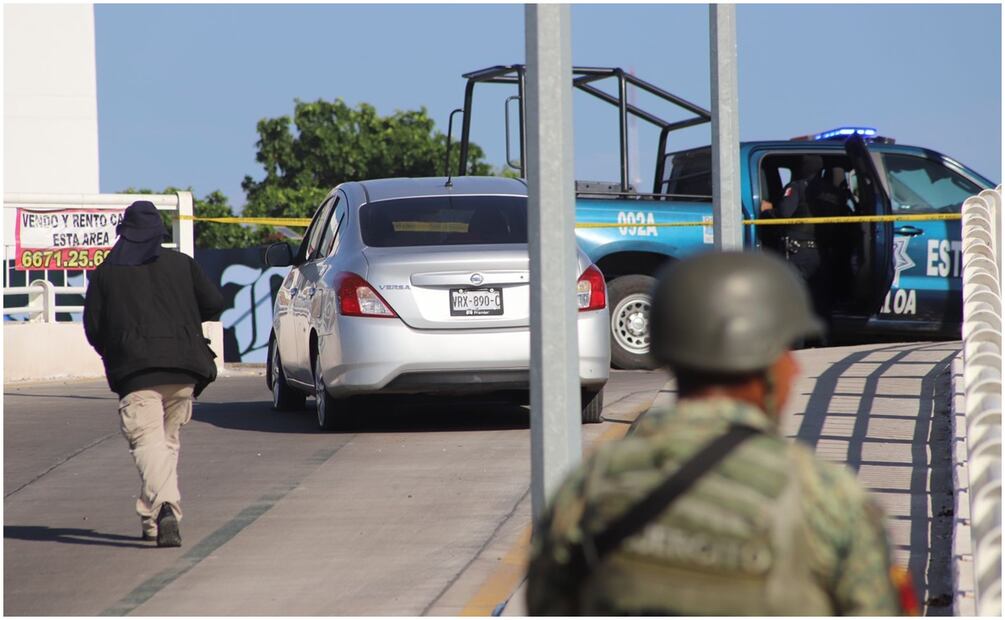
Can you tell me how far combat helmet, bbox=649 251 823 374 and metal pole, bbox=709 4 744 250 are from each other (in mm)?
6002

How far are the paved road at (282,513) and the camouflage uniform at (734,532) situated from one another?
3.77m

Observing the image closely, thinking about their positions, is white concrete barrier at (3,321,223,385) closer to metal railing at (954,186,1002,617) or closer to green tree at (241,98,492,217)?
metal railing at (954,186,1002,617)

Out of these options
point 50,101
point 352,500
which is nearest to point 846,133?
→ point 352,500

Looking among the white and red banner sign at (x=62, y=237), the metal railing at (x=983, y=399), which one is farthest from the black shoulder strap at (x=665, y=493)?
the white and red banner sign at (x=62, y=237)

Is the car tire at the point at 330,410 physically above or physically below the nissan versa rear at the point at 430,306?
below

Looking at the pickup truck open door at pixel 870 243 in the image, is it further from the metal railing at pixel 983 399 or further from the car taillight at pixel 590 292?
the car taillight at pixel 590 292

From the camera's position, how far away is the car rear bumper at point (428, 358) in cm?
977

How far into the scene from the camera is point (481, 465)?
29.8 feet

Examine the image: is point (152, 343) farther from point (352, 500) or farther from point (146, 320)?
point (352, 500)

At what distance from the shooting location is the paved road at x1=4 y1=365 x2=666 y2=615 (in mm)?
6340

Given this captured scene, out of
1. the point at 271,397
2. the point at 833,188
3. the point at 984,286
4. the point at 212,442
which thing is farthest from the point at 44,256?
the point at 984,286

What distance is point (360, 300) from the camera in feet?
32.3

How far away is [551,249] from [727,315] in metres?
3.08

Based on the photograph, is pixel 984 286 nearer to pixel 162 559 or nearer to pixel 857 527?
pixel 162 559
